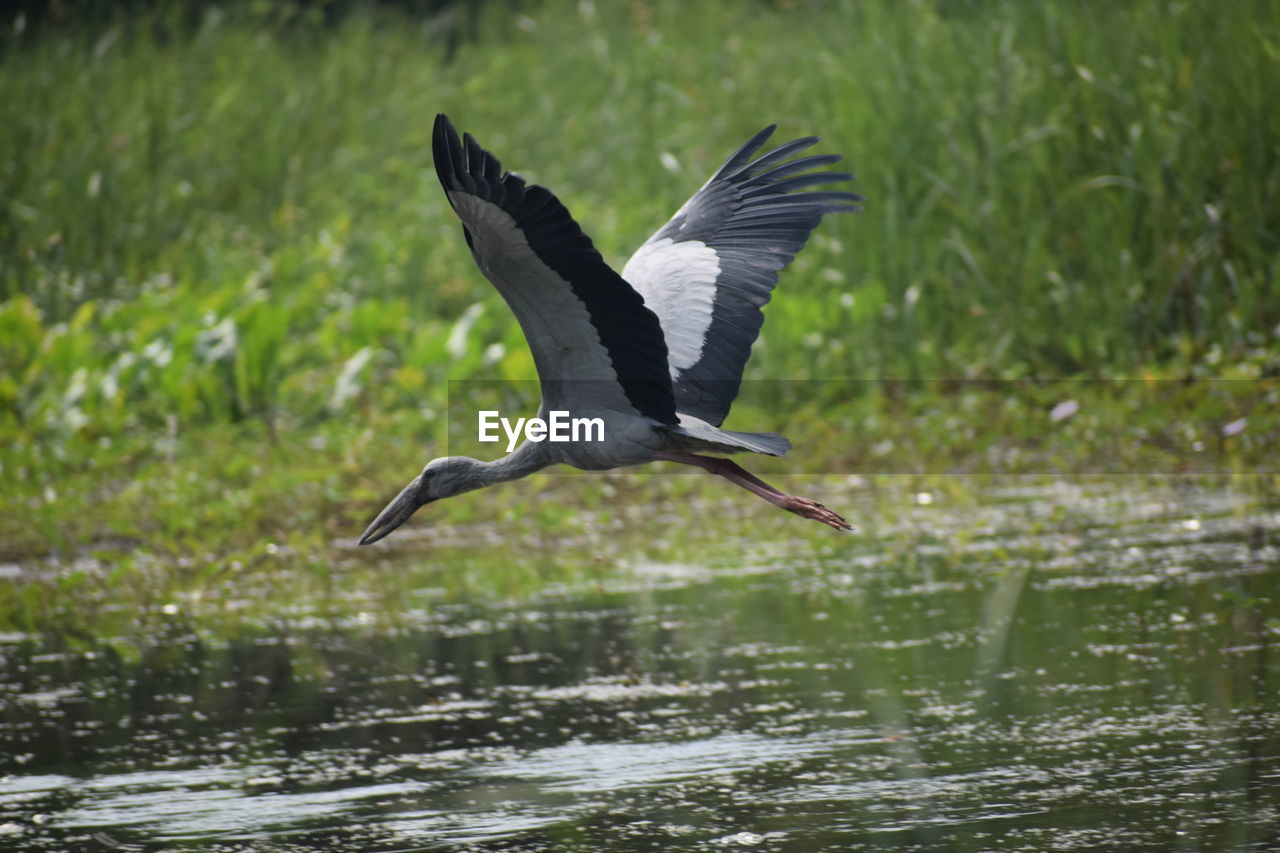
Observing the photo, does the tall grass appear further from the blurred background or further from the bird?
the bird

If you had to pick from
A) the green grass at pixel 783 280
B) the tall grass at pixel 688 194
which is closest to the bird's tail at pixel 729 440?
the green grass at pixel 783 280

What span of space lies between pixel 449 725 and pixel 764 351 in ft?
14.7

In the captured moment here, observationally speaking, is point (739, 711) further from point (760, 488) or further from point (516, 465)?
point (516, 465)

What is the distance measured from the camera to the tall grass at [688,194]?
30.7 ft

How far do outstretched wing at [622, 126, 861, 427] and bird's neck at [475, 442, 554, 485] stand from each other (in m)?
0.49

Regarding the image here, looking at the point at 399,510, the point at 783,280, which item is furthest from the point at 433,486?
the point at 783,280

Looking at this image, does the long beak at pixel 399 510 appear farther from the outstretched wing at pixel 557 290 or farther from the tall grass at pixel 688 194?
the tall grass at pixel 688 194

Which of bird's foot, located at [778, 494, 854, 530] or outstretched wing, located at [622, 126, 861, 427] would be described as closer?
bird's foot, located at [778, 494, 854, 530]

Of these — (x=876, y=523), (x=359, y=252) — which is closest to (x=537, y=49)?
(x=359, y=252)

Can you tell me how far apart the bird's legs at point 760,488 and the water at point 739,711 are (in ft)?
2.13

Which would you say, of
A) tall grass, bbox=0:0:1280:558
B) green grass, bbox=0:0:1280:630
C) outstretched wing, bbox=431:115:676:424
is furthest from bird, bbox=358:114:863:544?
tall grass, bbox=0:0:1280:558

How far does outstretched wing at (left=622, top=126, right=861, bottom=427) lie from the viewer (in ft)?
19.1

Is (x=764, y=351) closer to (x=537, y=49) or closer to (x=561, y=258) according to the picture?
(x=561, y=258)

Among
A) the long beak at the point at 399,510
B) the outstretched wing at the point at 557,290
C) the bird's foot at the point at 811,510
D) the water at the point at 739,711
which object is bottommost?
the water at the point at 739,711
